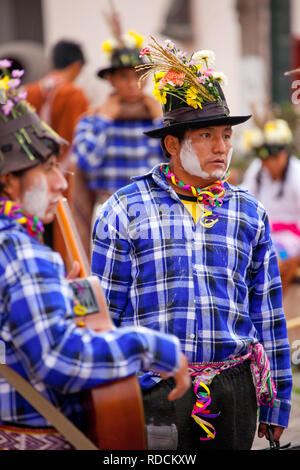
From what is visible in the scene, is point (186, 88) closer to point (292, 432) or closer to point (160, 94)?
point (160, 94)

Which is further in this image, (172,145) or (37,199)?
(172,145)

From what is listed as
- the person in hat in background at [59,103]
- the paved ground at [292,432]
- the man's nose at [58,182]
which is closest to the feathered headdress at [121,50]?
the person in hat in background at [59,103]

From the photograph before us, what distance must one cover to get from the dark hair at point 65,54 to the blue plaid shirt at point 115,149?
97cm

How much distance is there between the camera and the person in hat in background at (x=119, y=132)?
5.91m

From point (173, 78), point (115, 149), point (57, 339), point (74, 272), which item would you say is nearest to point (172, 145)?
point (173, 78)

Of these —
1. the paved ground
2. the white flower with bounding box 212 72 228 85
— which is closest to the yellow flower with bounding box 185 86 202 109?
the white flower with bounding box 212 72 228 85

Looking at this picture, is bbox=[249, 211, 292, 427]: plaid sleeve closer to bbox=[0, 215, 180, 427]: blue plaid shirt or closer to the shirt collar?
the shirt collar

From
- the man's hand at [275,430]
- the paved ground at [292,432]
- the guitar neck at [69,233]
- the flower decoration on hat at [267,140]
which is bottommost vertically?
the paved ground at [292,432]

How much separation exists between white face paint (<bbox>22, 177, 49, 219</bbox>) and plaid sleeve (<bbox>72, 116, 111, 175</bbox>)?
361 centimetres

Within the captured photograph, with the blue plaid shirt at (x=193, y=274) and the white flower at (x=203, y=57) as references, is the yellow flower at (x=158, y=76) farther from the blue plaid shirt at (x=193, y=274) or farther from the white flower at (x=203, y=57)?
the blue plaid shirt at (x=193, y=274)

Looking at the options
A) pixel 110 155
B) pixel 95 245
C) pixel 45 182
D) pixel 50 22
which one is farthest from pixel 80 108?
pixel 50 22

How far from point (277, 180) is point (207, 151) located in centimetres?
379

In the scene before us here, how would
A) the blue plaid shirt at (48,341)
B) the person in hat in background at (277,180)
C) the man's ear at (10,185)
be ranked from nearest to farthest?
the blue plaid shirt at (48,341) < the man's ear at (10,185) < the person in hat in background at (277,180)

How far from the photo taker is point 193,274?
9.00 feet
